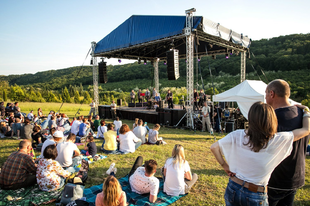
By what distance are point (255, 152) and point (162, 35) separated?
914 cm

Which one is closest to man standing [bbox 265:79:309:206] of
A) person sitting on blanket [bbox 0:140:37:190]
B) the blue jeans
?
the blue jeans

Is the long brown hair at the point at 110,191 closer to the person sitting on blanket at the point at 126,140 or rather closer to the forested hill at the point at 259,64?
the person sitting on blanket at the point at 126,140

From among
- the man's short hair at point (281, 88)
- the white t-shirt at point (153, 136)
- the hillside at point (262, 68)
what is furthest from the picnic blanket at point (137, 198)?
the hillside at point (262, 68)

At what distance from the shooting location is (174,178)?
3012mm

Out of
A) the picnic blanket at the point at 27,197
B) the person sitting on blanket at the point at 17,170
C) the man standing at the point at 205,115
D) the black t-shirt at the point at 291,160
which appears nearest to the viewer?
the black t-shirt at the point at 291,160

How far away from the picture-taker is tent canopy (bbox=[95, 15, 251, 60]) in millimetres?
8961

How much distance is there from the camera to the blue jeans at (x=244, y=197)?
4.47ft

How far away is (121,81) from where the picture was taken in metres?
56.6

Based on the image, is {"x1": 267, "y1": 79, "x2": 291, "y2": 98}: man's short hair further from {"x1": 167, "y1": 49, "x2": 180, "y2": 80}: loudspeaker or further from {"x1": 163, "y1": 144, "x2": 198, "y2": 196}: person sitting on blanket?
{"x1": 167, "y1": 49, "x2": 180, "y2": 80}: loudspeaker

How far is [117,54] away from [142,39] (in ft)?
11.4

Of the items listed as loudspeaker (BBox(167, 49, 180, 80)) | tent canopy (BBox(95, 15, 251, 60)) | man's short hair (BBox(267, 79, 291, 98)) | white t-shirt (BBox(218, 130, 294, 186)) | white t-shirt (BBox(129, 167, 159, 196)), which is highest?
tent canopy (BBox(95, 15, 251, 60))

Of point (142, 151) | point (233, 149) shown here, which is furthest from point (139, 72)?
point (233, 149)

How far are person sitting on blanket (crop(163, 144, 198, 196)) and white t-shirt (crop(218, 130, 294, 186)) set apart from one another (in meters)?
1.53

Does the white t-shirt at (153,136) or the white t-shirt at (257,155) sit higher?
the white t-shirt at (257,155)
